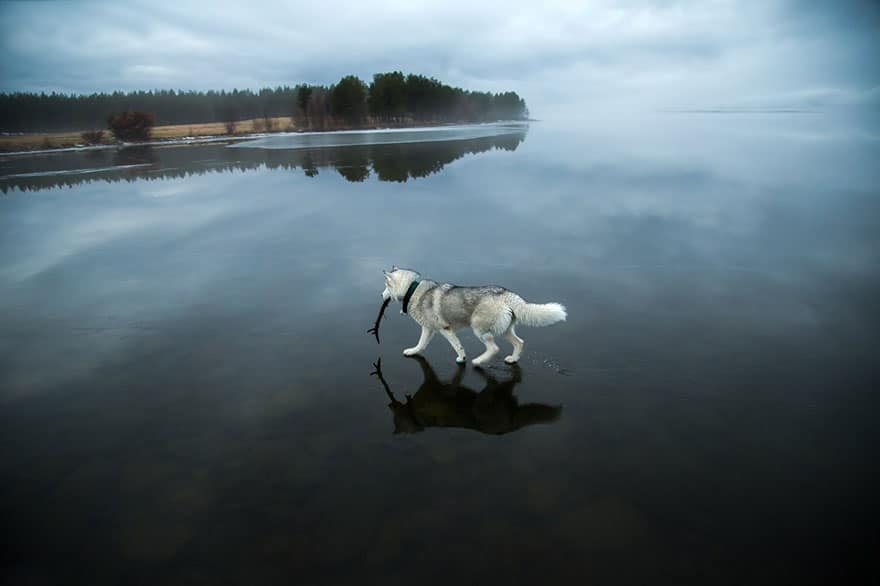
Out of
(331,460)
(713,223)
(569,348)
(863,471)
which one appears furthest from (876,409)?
(713,223)

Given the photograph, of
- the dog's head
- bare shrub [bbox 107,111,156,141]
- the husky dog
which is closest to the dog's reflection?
the husky dog

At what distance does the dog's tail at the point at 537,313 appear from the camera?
27.2 ft

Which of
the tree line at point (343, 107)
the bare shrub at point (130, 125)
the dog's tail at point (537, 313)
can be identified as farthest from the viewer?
the tree line at point (343, 107)

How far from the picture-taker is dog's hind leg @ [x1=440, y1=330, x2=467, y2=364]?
9.37 m

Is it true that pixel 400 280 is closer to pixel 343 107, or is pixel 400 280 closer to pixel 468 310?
pixel 468 310

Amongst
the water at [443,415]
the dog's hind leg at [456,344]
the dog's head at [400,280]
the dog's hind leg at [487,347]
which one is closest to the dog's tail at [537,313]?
the dog's hind leg at [487,347]

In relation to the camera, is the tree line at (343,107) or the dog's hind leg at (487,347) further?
the tree line at (343,107)

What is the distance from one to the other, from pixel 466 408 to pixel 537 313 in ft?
6.94

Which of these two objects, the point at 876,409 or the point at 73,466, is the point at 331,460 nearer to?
the point at 73,466

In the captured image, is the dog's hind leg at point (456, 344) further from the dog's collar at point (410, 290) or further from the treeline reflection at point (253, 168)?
the treeline reflection at point (253, 168)

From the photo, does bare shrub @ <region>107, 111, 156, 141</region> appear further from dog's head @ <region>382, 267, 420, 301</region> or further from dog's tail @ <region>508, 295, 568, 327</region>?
dog's tail @ <region>508, 295, 568, 327</region>

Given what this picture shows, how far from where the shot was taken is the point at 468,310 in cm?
893

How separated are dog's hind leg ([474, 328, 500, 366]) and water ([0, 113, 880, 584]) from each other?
0.87 feet

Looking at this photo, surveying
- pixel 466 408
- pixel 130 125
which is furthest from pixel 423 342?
pixel 130 125
